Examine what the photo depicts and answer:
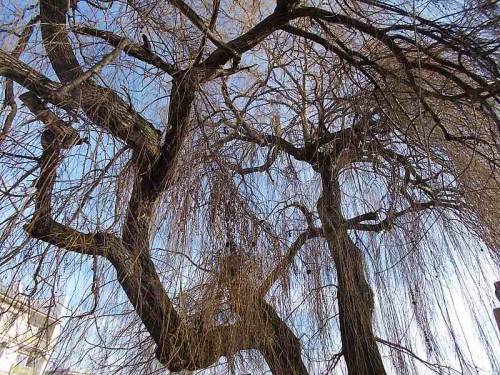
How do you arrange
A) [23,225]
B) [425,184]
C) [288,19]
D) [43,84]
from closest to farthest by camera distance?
1. [23,225]
2. [43,84]
3. [425,184]
4. [288,19]

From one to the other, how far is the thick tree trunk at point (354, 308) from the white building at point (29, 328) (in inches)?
37.5

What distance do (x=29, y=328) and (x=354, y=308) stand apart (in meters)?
1.08

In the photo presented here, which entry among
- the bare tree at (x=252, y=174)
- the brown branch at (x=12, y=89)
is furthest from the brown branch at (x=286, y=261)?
the brown branch at (x=12, y=89)

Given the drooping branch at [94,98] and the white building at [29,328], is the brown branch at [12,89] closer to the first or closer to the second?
the drooping branch at [94,98]

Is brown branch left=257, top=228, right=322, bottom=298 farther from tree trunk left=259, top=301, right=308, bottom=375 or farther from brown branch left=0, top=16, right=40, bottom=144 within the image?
brown branch left=0, top=16, right=40, bottom=144

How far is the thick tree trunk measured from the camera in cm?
169

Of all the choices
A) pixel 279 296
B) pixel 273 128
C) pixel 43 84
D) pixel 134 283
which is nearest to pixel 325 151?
pixel 273 128

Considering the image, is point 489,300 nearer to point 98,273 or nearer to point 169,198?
point 169,198

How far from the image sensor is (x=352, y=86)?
2014 millimetres

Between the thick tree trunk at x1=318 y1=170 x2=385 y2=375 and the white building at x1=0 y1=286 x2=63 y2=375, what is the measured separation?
95 cm

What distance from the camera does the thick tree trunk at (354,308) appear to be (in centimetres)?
169

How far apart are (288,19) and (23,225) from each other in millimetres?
1279

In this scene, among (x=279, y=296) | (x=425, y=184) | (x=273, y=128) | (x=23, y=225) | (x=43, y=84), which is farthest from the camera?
(x=273, y=128)

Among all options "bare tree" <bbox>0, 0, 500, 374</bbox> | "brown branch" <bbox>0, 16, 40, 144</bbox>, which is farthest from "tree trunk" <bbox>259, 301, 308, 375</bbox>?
"brown branch" <bbox>0, 16, 40, 144</bbox>
